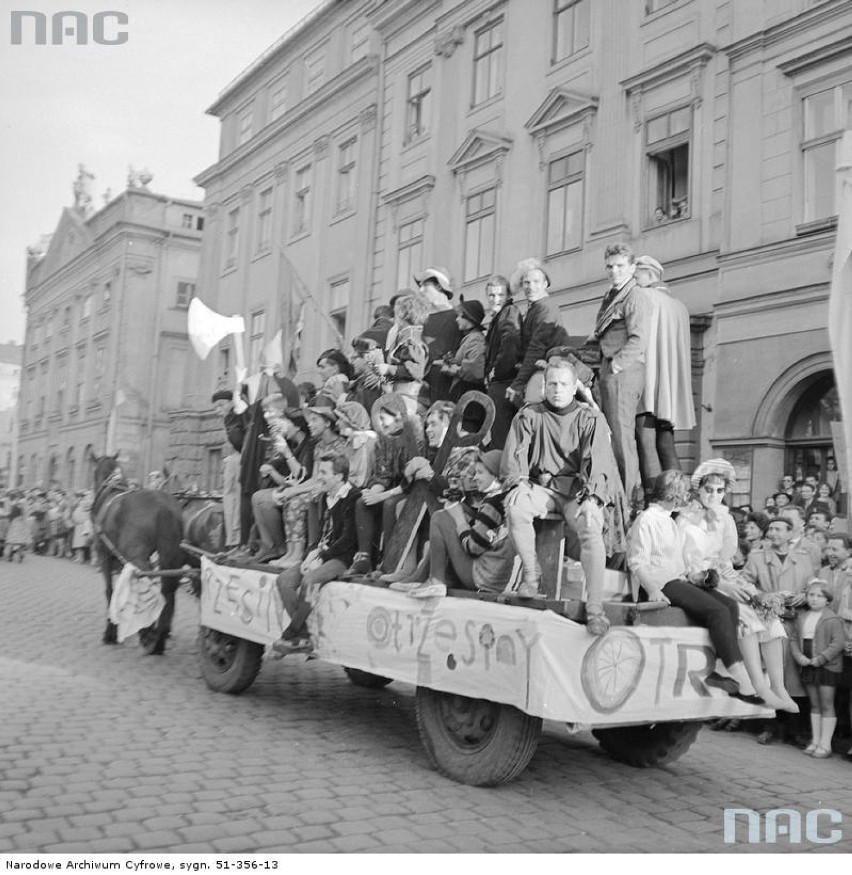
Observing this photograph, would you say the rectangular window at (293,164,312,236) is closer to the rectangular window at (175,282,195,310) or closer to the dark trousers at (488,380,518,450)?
the rectangular window at (175,282,195,310)

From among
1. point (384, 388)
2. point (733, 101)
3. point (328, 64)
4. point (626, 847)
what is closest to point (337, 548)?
point (384, 388)

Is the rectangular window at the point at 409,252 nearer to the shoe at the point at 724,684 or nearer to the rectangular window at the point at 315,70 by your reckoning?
the rectangular window at the point at 315,70

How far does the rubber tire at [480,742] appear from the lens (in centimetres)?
512

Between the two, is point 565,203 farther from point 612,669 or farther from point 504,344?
point 612,669

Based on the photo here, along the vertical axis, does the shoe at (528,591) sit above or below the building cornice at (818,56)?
below

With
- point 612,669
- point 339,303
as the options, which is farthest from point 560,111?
point 612,669

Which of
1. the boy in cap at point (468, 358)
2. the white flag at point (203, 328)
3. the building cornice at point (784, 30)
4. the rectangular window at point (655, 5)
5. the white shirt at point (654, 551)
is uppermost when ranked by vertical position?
the rectangular window at point (655, 5)

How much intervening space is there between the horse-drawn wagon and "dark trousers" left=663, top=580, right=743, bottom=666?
6 cm

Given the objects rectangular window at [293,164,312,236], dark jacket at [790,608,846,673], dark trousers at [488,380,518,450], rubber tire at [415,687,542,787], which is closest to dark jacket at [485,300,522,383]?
dark trousers at [488,380,518,450]

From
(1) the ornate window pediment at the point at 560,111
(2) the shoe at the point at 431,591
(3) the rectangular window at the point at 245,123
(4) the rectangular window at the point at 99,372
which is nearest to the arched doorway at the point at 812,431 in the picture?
(1) the ornate window pediment at the point at 560,111

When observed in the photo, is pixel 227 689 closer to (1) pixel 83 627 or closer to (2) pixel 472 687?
(2) pixel 472 687

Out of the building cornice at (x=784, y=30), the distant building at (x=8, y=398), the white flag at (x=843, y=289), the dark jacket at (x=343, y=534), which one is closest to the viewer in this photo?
the white flag at (x=843, y=289)

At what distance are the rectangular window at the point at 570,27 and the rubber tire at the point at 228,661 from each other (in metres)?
11.8

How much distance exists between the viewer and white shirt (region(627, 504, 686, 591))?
5.34 m
